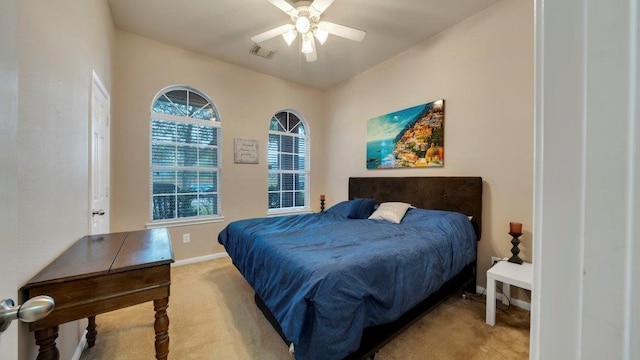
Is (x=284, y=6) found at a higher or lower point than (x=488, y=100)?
higher

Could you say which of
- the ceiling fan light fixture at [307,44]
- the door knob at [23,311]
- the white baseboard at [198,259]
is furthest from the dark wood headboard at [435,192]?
the door knob at [23,311]

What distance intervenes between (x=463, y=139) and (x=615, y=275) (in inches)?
112

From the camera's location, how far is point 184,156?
3.56 meters

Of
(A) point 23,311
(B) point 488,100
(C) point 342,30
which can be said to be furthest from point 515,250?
(A) point 23,311

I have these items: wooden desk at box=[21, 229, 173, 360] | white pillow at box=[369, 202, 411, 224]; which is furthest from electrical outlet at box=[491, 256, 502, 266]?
wooden desk at box=[21, 229, 173, 360]

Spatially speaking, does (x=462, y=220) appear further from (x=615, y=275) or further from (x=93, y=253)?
(x=93, y=253)

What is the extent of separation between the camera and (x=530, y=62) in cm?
230

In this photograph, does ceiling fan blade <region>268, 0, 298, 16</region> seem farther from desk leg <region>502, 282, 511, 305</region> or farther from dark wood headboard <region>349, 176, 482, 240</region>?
desk leg <region>502, 282, 511, 305</region>

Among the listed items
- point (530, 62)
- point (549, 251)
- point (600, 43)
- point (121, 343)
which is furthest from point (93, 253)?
point (530, 62)

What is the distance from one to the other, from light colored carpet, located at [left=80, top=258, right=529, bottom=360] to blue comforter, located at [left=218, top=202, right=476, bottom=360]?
1.16ft

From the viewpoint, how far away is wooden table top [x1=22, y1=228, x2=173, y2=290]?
111 centimetres

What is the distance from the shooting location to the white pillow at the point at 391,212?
112 inches

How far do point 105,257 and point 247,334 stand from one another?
1.17 m

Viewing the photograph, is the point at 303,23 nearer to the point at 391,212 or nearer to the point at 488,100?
the point at 488,100
